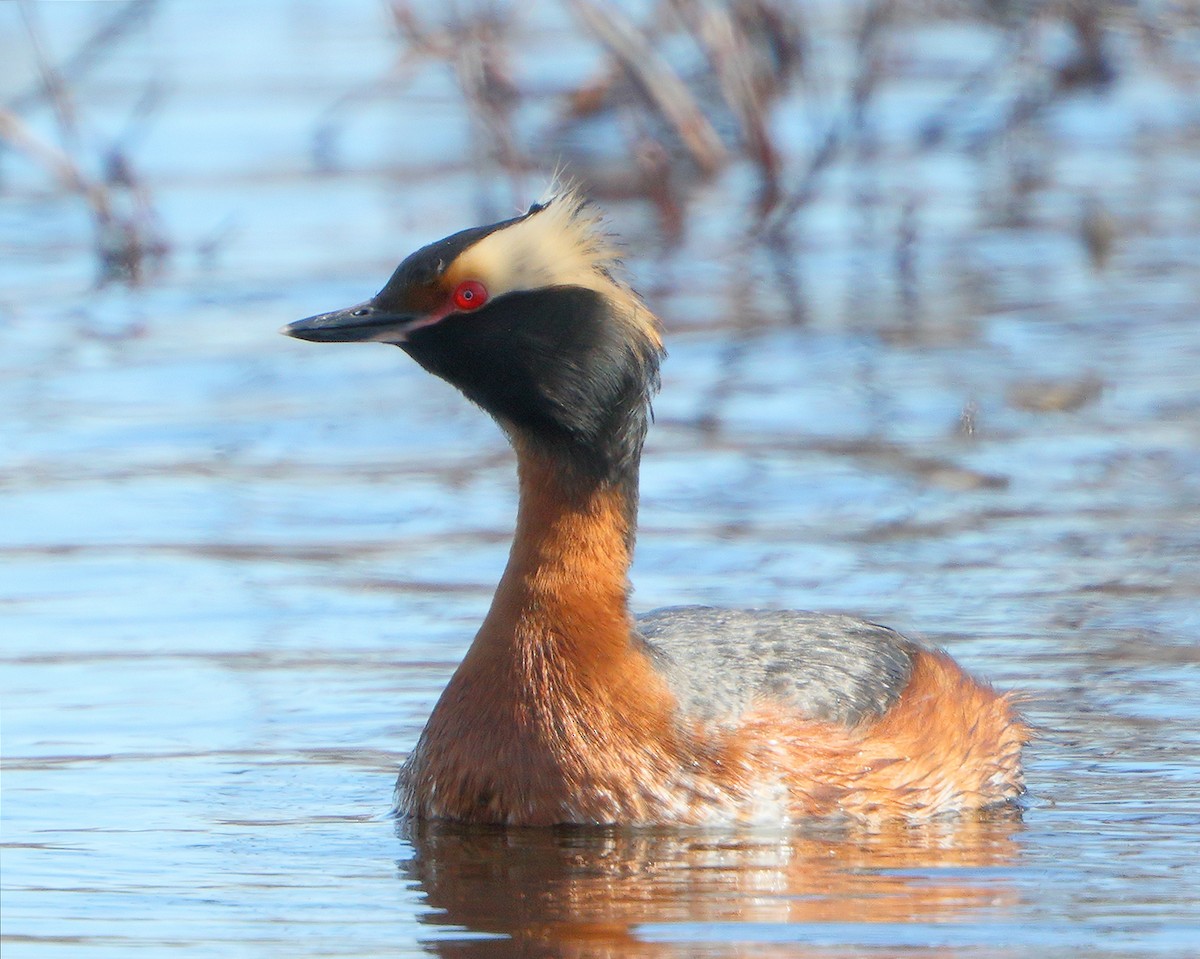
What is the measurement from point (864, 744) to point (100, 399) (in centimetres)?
686

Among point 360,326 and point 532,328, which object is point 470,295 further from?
point 360,326

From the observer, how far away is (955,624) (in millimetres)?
10086

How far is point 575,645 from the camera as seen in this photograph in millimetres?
7840

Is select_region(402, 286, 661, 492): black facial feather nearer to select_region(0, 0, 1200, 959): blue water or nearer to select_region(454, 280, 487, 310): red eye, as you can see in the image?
select_region(454, 280, 487, 310): red eye

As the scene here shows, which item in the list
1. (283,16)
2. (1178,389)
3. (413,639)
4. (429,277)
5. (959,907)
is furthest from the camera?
(283,16)

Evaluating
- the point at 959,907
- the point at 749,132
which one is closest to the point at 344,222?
the point at 749,132

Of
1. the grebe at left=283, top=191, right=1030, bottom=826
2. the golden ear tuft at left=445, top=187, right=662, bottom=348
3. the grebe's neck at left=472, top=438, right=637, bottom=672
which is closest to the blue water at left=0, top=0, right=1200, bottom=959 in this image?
the grebe at left=283, top=191, right=1030, bottom=826

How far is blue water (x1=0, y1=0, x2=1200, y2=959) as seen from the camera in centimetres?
712

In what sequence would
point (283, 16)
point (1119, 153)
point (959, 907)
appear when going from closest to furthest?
point (959, 907), point (1119, 153), point (283, 16)

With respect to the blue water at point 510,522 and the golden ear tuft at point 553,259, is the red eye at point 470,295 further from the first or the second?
the blue water at point 510,522

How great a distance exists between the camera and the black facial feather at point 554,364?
25.5 feet

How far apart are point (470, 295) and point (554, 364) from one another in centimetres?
33

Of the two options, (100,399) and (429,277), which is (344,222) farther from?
(429,277)

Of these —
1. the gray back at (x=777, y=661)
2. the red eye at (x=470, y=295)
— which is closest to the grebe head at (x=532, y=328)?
the red eye at (x=470, y=295)
